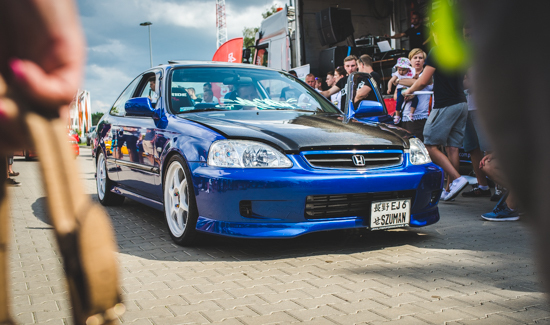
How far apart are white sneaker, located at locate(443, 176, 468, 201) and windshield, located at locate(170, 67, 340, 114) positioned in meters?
1.85

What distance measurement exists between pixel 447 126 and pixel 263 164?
3.48 metres

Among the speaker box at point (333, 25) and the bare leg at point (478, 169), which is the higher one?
the speaker box at point (333, 25)

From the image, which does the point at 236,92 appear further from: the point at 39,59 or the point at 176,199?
the point at 39,59

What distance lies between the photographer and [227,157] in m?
3.64

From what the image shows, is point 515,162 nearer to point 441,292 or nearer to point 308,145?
point 441,292

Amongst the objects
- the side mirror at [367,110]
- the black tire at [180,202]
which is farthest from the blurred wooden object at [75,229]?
the side mirror at [367,110]

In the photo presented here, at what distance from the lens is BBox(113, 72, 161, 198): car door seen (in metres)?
4.66

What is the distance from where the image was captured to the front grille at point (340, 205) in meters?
3.60

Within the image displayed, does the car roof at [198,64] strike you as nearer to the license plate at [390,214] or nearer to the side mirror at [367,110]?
the side mirror at [367,110]

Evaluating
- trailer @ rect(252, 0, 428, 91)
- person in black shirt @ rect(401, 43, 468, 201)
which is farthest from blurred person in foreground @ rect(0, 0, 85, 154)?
trailer @ rect(252, 0, 428, 91)

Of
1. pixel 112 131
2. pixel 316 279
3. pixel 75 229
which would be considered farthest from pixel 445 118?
pixel 75 229

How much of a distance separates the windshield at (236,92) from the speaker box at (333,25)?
278 inches

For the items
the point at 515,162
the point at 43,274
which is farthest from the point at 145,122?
the point at 515,162

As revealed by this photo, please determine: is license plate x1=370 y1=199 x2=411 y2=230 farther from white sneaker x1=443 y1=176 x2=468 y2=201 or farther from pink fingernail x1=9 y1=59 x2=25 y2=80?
pink fingernail x1=9 y1=59 x2=25 y2=80
